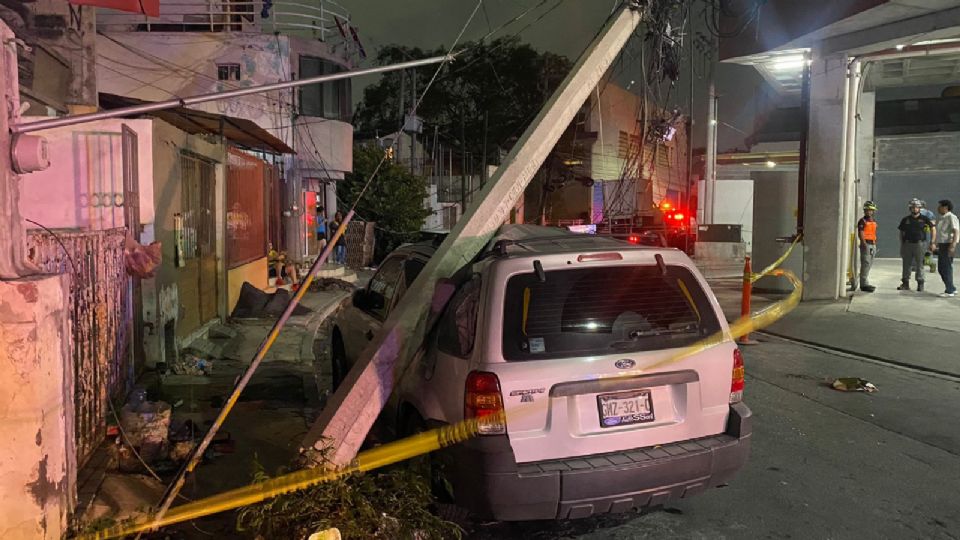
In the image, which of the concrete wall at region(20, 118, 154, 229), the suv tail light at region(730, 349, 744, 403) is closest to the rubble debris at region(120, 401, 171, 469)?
the concrete wall at region(20, 118, 154, 229)

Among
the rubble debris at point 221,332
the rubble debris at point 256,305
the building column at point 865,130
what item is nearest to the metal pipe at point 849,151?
the building column at point 865,130

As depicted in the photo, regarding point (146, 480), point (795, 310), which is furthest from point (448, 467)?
point (795, 310)

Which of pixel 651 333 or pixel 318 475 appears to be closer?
pixel 318 475

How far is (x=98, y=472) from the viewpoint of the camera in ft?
15.4

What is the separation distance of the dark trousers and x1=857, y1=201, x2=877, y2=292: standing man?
1.13m

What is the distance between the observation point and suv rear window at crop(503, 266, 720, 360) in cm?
379

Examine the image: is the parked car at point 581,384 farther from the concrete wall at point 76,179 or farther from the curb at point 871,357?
the curb at point 871,357

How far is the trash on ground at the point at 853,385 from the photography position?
7145 millimetres

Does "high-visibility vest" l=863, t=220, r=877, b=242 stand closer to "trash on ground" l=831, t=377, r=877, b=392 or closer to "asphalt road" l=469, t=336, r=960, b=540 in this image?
"asphalt road" l=469, t=336, r=960, b=540

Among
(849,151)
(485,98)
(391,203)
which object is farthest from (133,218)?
(485,98)

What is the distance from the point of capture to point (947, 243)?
13.0 m

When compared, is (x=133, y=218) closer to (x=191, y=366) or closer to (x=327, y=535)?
(x=191, y=366)

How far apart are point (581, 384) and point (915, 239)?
40.4 ft

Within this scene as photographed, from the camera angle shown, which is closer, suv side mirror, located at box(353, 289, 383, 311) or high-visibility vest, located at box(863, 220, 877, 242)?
suv side mirror, located at box(353, 289, 383, 311)
